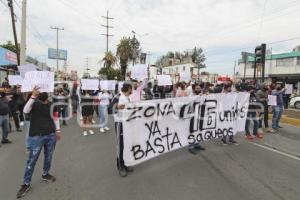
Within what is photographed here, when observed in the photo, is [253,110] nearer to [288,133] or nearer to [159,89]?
[288,133]

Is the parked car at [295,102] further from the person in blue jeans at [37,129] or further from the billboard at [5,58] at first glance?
the person in blue jeans at [37,129]

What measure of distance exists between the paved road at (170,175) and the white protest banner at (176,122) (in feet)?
1.29

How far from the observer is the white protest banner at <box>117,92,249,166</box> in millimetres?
5660

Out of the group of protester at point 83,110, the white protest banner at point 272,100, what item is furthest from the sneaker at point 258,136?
the white protest banner at point 272,100

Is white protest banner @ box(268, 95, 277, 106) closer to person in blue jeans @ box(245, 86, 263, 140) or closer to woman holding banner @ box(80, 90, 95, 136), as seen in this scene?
person in blue jeans @ box(245, 86, 263, 140)

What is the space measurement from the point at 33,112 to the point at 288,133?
9113mm

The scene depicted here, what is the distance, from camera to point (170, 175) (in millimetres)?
5539

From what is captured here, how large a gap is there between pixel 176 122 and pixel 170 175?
1.43m

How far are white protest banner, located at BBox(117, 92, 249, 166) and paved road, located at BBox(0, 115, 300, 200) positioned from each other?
1.29 ft

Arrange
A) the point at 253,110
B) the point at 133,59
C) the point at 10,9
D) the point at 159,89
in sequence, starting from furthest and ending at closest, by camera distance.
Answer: the point at 133,59
the point at 10,9
the point at 159,89
the point at 253,110

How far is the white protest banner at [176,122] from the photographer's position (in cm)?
566

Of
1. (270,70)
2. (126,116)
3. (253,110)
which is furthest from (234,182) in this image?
(270,70)

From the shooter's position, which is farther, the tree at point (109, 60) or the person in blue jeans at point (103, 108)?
the tree at point (109, 60)

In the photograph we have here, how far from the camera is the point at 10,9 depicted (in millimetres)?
22938
